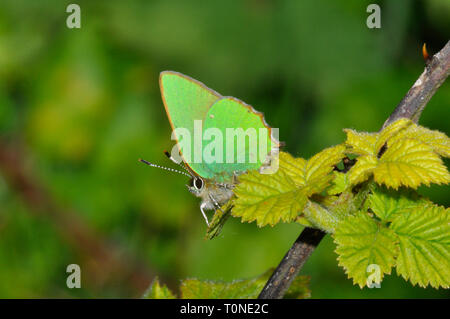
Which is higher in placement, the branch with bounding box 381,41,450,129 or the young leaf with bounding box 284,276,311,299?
the branch with bounding box 381,41,450,129

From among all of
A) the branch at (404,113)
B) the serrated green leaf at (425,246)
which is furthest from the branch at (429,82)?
the serrated green leaf at (425,246)

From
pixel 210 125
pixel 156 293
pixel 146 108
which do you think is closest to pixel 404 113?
pixel 210 125

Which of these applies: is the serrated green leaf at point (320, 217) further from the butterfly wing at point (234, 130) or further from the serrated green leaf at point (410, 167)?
the butterfly wing at point (234, 130)

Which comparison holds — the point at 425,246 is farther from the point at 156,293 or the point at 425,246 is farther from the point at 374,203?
the point at 156,293

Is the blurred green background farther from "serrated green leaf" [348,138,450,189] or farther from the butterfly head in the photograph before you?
"serrated green leaf" [348,138,450,189]

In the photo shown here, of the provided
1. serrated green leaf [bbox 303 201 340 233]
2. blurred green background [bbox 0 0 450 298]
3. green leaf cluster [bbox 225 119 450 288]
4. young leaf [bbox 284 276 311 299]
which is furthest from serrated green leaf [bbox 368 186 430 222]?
blurred green background [bbox 0 0 450 298]

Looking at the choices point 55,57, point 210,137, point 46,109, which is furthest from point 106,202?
point 210,137

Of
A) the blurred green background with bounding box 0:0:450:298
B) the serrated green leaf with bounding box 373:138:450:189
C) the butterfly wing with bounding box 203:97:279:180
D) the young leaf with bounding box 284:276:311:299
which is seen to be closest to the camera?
the serrated green leaf with bounding box 373:138:450:189
